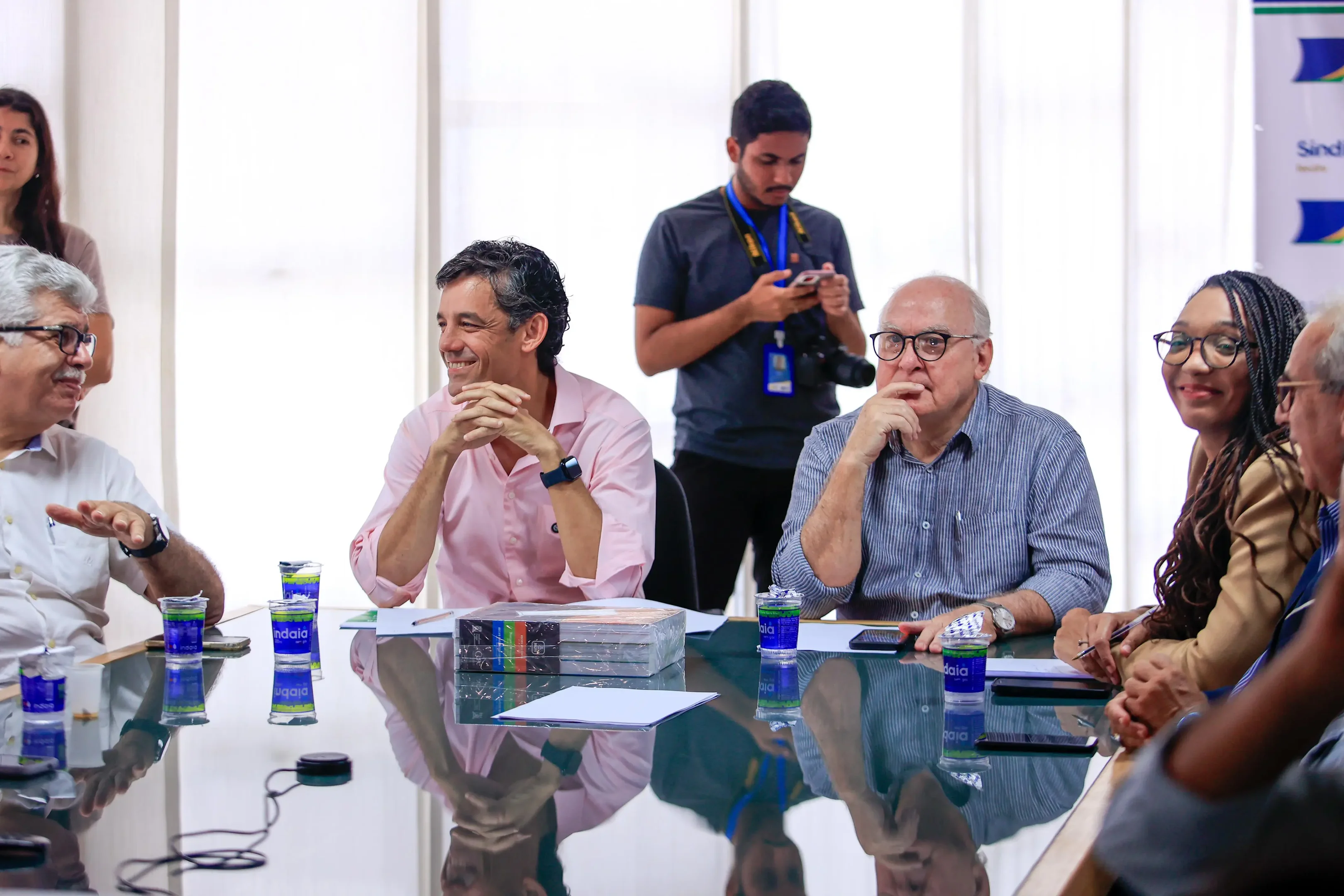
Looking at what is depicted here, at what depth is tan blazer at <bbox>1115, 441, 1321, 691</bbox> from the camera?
169 centimetres

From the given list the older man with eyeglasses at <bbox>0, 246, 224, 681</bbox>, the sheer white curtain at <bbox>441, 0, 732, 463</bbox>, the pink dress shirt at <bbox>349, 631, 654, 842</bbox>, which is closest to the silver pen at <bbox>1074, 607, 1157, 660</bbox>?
the pink dress shirt at <bbox>349, 631, 654, 842</bbox>

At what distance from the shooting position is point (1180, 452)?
437 centimetres

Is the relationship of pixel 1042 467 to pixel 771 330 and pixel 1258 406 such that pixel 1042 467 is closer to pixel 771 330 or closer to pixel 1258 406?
pixel 1258 406

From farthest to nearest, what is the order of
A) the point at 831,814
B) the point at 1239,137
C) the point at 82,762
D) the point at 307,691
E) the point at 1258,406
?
the point at 1239,137 < the point at 1258,406 < the point at 307,691 < the point at 82,762 < the point at 831,814

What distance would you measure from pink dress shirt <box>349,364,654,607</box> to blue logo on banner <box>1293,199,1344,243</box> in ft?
7.86

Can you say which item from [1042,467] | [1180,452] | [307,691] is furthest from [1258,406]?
[1180,452]

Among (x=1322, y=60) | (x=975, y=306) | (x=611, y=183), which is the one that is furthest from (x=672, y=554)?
(x=1322, y=60)

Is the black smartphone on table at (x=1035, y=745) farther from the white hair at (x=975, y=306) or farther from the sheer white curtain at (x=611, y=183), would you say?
the sheer white curtain at (x=611, y=183)

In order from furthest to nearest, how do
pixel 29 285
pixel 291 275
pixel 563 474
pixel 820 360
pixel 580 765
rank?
pixel 291 275
pixel 820 360
pixel 563 474
pixel 29 285
pixel 580 765

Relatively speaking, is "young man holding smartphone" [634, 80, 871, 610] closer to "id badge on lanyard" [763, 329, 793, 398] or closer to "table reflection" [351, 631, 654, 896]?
"id badge on lanyard" [763, 329, 793, 398]

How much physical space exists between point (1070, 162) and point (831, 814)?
12.2ft

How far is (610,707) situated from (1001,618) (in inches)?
33.0

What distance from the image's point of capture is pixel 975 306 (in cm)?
252

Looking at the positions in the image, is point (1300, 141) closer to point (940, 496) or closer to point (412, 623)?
point (940, 496)
